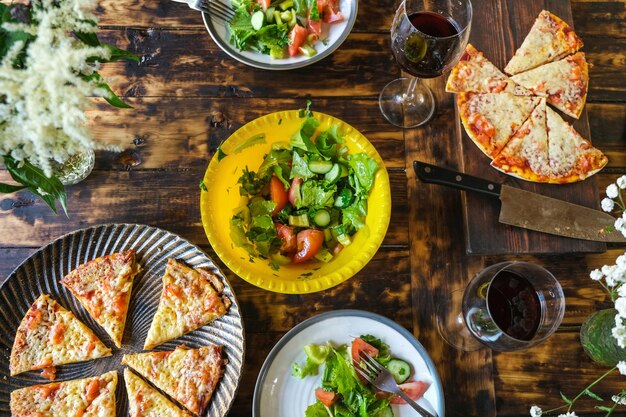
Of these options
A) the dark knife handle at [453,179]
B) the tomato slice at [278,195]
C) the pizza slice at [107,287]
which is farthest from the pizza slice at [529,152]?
the pizza slice at [107,287]

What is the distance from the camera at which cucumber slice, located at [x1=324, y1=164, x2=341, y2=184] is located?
6.16 feet

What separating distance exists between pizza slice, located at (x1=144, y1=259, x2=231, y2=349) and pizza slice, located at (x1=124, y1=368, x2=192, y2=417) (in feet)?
0.42

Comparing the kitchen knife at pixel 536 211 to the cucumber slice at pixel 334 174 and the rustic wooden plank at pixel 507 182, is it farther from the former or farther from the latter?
the cucumber slice at pixel 334 174

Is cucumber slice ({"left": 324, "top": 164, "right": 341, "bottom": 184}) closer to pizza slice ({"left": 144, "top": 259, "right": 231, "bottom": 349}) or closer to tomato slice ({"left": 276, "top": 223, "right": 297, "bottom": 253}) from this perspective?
tomato slice ({"left": 276, "top": 223, "right": 297, "bottom": 253})

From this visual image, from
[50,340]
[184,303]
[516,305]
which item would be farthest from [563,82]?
[50,340]

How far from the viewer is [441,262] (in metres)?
2.02

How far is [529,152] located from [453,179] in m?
0.41

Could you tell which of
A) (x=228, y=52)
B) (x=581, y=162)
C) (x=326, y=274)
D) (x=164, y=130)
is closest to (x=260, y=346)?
(x=326, y=274)

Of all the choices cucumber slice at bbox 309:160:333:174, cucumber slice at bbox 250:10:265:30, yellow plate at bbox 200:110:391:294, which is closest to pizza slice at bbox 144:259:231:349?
yellow plate at bbox 200:110:391:294

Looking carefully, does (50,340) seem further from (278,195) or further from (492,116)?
(492,116)

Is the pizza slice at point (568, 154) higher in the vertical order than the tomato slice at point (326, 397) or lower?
higher

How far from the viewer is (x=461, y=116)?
2.09m

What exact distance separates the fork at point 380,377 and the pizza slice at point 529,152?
89cm

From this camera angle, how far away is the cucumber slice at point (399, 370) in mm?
1759
